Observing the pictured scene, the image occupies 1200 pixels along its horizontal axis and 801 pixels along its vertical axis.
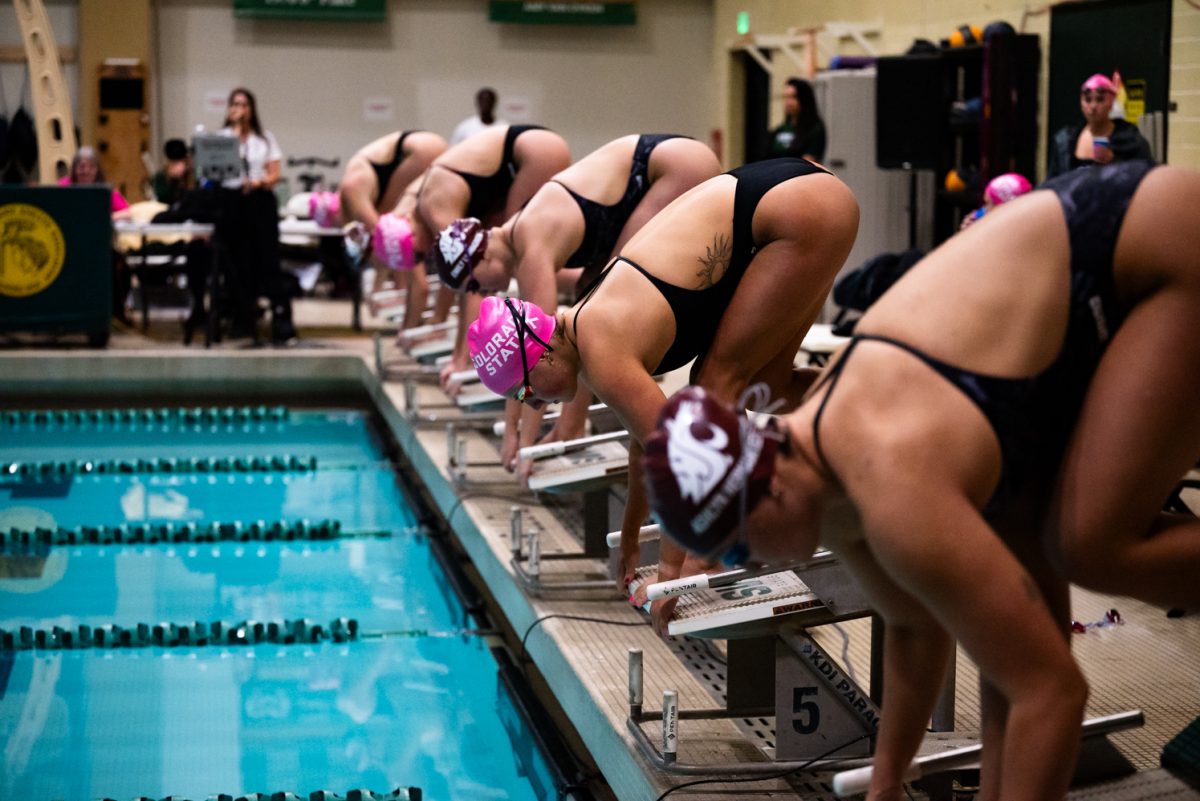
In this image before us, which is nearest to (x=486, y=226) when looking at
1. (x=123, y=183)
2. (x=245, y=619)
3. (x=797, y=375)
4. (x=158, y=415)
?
(x=245, y=619)

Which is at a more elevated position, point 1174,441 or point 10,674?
point 1174,441

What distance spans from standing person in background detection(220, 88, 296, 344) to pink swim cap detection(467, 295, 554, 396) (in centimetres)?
665

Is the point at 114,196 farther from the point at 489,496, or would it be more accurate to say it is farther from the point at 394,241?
the point at 489,496

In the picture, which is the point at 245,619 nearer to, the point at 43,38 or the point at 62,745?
the point at 62,745

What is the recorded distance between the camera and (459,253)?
5098 millimetres

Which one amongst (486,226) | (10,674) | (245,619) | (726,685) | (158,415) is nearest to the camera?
(726,685)

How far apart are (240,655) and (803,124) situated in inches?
260

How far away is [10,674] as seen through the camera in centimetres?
511

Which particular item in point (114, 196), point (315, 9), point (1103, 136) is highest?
point (315, 9)

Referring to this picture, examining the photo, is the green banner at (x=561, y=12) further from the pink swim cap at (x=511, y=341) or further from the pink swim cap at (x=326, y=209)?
the pink swim cap at (x=511, y=341)

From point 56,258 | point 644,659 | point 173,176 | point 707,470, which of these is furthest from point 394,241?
point 173,176

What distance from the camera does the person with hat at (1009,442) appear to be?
1.89 m

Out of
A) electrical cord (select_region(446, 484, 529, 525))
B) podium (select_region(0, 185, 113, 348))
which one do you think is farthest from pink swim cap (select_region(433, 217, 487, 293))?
podium (select_region(0, 185, 113, 348))

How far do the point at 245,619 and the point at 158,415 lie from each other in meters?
3.97
